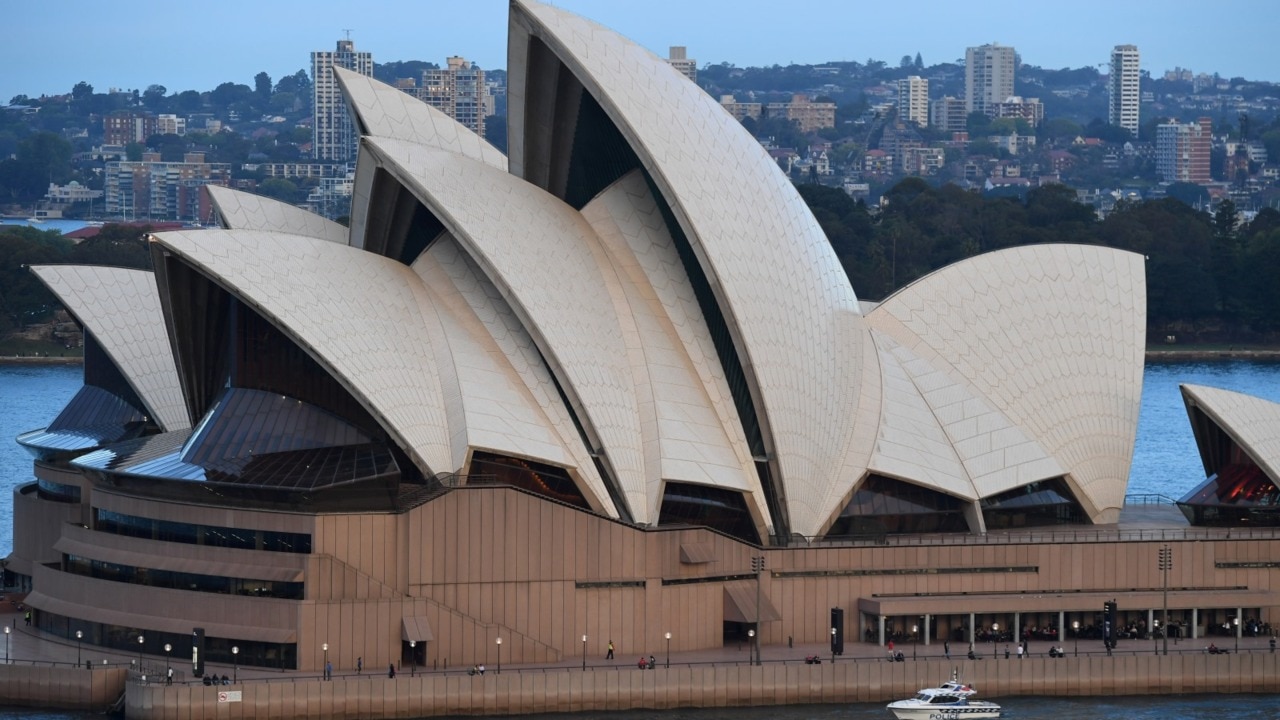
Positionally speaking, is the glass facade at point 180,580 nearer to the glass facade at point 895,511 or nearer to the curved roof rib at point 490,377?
the curved roof rib at point 490,377

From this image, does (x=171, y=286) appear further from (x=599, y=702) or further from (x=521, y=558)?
(x=599, y=702)

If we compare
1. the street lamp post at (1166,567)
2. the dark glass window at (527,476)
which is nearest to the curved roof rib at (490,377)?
the dark glass window at (527,476)

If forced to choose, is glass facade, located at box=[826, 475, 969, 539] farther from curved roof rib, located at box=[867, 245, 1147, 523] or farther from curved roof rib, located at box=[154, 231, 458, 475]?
curved roof rib, located at box=[154, 231, 458, 475]

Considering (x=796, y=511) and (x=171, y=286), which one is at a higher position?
(x=171, y=286)

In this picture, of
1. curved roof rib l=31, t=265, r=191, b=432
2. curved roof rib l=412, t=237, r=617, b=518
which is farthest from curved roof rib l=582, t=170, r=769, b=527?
curved roof rib l=31, t=265, r=191, b=432

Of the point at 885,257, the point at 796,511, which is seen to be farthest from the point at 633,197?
the point at 885,257

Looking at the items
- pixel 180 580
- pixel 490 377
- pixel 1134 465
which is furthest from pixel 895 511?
pixel 1134 465

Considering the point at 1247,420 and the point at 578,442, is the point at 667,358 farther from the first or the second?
the point at 1247,420
